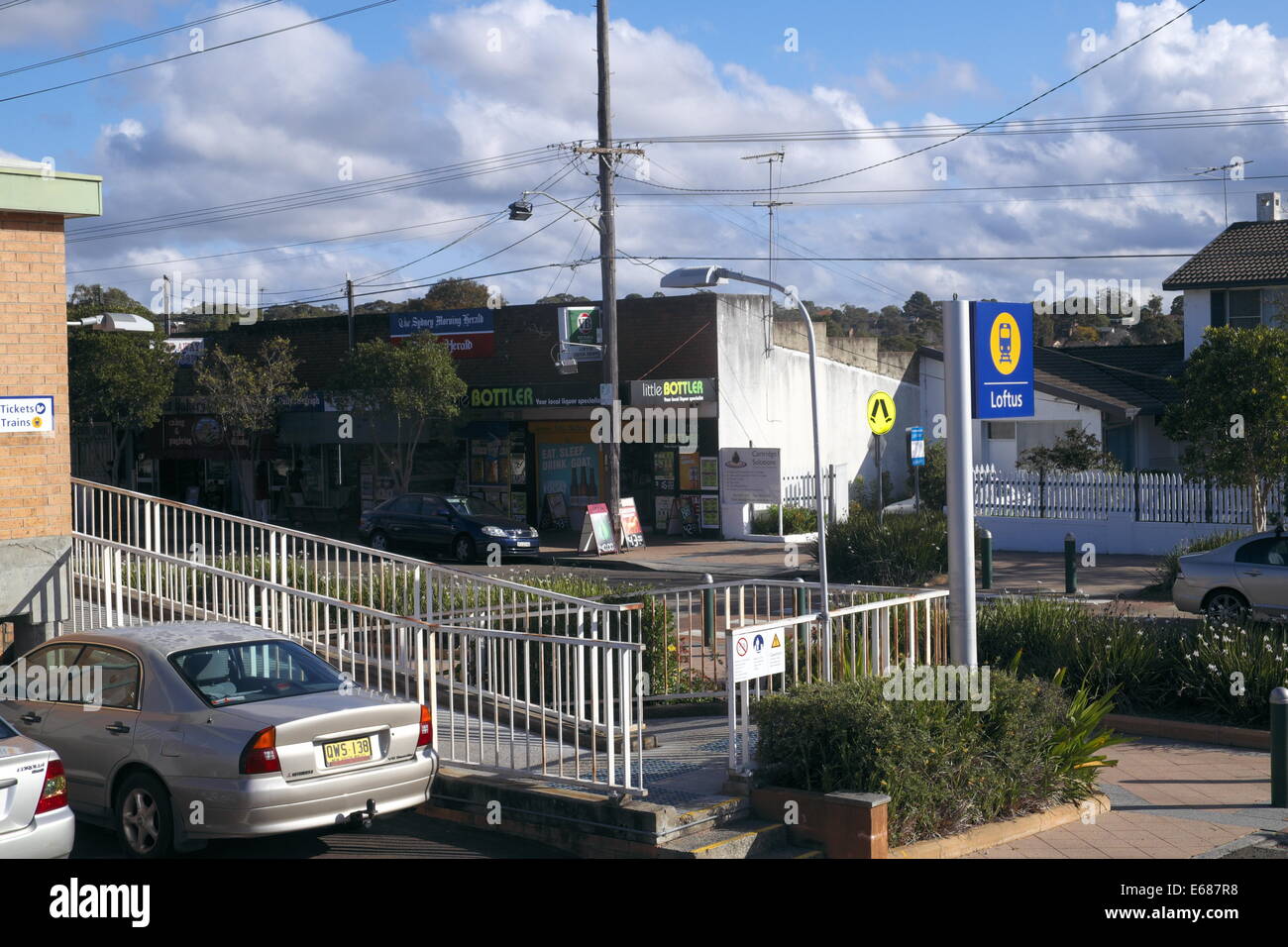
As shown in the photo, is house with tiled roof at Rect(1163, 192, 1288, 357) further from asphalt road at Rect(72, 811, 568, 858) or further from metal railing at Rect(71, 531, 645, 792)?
asphalt road at Rect(72, 811, 568, 858)

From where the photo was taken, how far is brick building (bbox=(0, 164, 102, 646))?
37.3ft

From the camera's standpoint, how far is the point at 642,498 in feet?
107

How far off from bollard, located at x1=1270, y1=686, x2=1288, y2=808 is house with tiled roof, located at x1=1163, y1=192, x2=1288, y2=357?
81.0 ft

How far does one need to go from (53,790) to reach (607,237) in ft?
73.0

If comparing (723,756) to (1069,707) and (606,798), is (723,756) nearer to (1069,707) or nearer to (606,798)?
(606,798)

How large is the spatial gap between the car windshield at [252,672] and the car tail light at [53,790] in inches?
37.8

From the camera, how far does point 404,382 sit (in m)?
31.3

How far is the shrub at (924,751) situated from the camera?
24.8 ft

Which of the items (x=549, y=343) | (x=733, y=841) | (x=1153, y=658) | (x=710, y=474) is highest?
(x=549, y=343)

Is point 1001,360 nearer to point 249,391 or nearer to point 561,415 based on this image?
point 561,415

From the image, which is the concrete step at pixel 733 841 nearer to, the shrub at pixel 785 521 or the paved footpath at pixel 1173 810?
the paved footpath at pixel 1173 810

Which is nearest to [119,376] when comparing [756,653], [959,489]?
[959,489]
